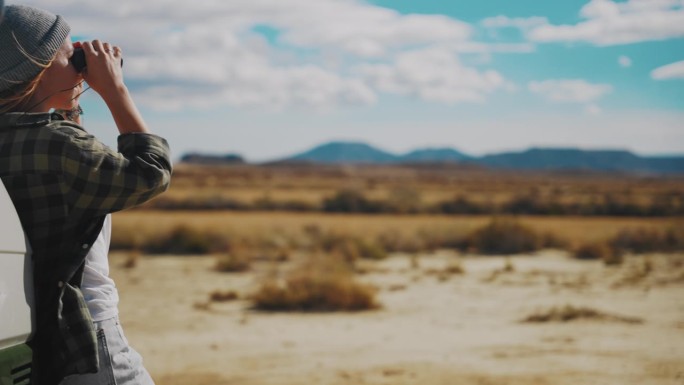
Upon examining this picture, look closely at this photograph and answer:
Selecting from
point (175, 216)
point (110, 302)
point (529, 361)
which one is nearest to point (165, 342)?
point (529, 361)

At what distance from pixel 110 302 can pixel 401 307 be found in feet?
37.2

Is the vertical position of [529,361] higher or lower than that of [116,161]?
lower

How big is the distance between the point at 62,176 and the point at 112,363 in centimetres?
56

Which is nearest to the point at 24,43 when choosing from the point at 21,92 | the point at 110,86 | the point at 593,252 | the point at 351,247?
the point at 21,92

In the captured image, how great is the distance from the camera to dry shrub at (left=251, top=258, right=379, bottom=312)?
13.2m

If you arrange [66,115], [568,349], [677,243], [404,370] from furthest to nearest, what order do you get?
Answer: [677,243] < [568,349] < [404,370] < [66,115]

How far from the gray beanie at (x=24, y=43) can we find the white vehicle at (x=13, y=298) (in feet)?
0.99

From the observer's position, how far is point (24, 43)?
2.14 metres

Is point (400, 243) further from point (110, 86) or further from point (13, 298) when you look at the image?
point (13, 298)

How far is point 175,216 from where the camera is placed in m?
35.7

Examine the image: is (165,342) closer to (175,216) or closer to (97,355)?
(97,355)

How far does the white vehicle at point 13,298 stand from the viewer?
6.55 ft

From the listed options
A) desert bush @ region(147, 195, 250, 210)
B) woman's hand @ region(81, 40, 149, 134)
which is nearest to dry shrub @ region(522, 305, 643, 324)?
woman's hand @ region(81, 40, 149, 134)

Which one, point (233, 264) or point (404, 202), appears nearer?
point (233, 264)
